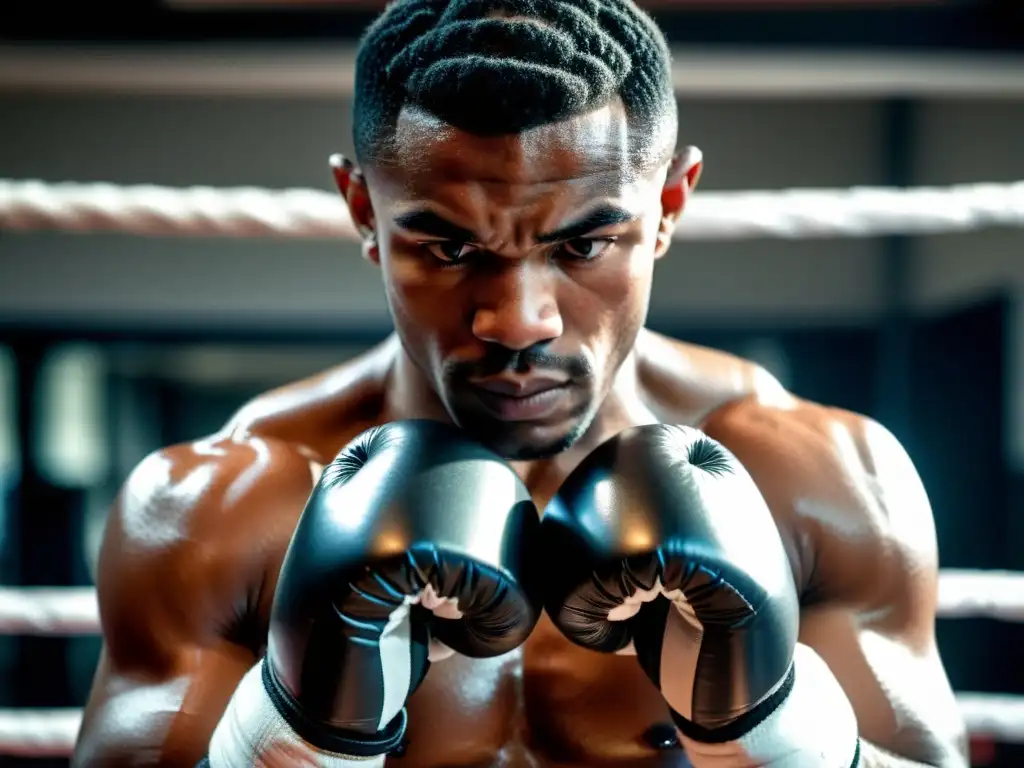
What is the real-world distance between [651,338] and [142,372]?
3.87 m

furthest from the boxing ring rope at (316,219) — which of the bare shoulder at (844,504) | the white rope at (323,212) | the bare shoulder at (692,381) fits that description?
the bare shoulder at (844,504)

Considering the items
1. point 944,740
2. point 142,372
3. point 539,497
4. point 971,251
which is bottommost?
point 142,372

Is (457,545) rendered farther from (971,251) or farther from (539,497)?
(971,251)

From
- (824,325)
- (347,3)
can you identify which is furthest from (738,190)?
(347,3)

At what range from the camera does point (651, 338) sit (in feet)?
3.86

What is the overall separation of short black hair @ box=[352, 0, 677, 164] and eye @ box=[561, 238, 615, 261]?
3.4 inches

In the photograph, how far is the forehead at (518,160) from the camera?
0.81 m

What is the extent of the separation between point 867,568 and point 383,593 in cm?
49

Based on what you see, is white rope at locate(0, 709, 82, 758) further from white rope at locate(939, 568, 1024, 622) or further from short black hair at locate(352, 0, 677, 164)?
white rope at locate(939, 568, 1024, 622)

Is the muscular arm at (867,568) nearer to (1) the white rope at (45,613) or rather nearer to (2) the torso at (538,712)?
(2) the torso at (538,712)

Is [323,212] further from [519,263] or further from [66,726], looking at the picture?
[66,726]

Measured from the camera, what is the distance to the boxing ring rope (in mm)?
1202

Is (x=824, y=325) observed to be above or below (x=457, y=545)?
below

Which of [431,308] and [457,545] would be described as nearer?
[457,545]
